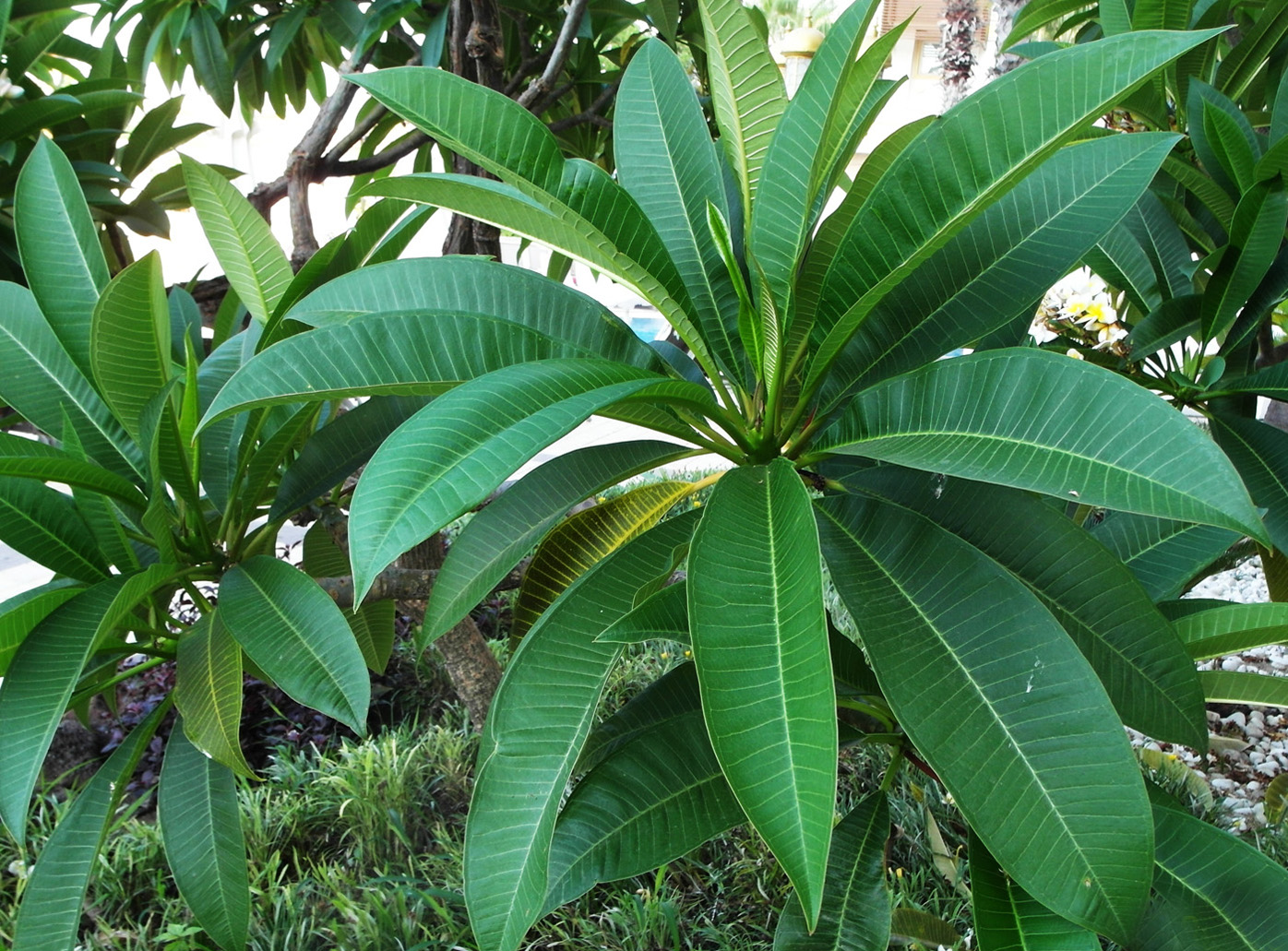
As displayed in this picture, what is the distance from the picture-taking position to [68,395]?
1146 millimetres

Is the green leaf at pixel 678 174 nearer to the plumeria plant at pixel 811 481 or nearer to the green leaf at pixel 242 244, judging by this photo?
the plumeria plant at pixel 811 481

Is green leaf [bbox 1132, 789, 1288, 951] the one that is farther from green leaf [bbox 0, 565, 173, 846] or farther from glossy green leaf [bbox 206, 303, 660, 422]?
green leaf [bbox 0, 565, 173, 846]

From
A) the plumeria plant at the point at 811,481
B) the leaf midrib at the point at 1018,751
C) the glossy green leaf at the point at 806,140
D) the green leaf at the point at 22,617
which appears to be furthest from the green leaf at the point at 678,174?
the green leaf at the point at 22,617

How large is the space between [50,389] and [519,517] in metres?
0.71

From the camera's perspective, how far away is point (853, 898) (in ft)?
2.85

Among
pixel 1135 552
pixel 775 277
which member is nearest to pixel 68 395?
pixel 775 277

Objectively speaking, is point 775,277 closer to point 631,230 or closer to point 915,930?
point 631,230

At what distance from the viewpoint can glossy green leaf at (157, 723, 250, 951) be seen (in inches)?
43.1

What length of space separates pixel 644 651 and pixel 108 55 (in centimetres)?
245

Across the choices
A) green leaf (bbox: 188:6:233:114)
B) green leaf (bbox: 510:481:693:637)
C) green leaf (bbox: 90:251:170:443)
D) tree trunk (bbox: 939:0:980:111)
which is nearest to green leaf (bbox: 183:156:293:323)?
green leaf (bbox: 90:251:170:443)

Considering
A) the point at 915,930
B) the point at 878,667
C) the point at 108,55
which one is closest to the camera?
the point at 878,667

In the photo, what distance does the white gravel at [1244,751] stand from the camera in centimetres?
238

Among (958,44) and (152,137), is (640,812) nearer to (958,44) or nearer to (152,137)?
(152,137)

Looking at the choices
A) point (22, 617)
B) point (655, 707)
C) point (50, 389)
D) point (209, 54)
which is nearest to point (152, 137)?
point (209, 54)
